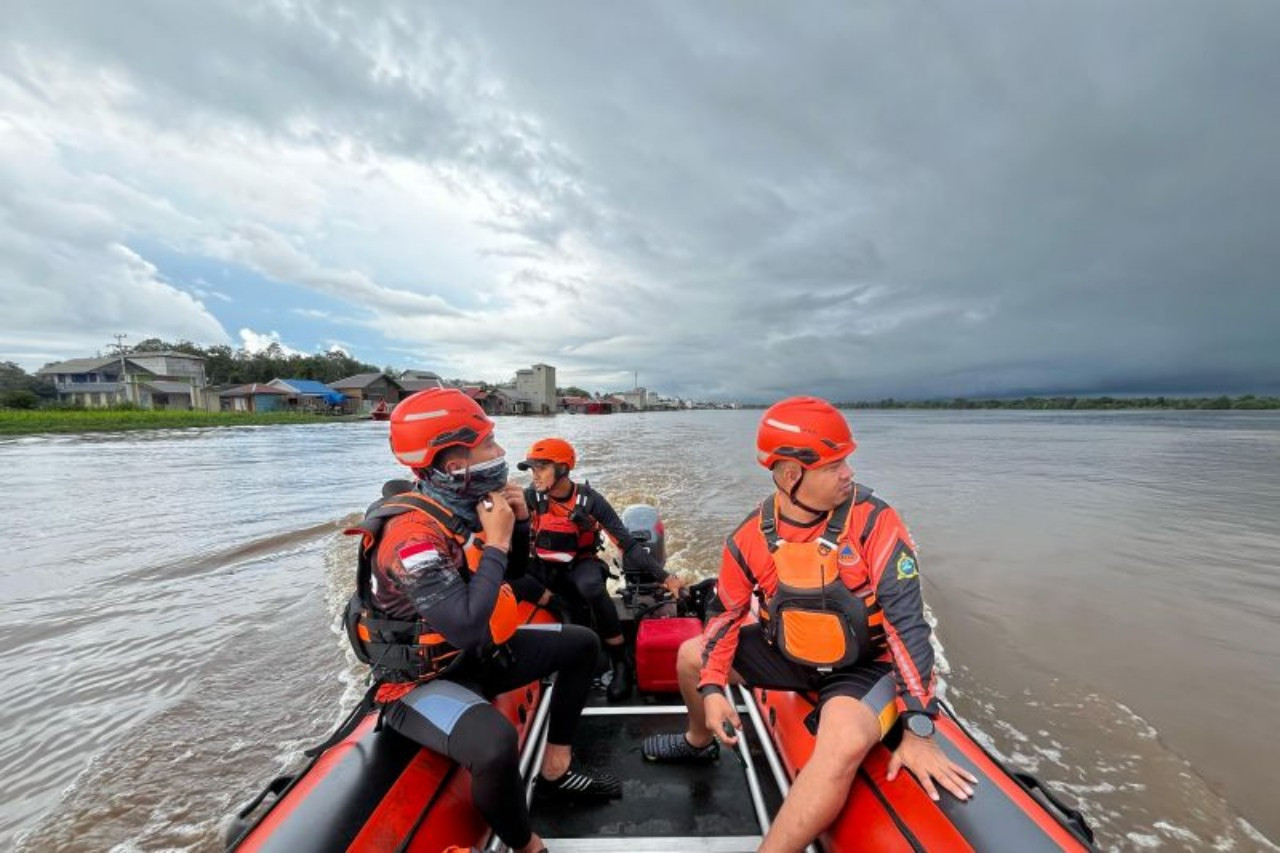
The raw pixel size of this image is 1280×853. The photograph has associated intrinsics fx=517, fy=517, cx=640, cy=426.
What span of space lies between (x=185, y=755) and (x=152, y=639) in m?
2.26

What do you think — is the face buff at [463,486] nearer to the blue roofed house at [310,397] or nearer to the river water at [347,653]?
the river water at [347,653]

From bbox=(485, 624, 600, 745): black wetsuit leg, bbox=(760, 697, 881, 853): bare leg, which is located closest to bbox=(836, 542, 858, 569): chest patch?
bbox=(760, 697, 881, 853): bare leg

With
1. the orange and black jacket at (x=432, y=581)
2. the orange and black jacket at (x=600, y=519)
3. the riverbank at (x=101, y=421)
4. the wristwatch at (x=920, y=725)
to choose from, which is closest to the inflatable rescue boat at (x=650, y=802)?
the wristwatch at (x=920, y=725)

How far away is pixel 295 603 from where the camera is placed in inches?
236

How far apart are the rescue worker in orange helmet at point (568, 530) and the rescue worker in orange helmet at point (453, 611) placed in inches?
61.1

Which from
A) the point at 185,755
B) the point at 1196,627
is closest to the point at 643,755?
the point at 185,755

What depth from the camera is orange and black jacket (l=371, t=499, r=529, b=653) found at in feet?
5.75

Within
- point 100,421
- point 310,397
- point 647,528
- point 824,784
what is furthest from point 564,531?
point 310,397

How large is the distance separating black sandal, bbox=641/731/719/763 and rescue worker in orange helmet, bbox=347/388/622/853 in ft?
1.14

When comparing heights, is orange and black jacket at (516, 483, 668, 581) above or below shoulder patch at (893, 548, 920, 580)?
below

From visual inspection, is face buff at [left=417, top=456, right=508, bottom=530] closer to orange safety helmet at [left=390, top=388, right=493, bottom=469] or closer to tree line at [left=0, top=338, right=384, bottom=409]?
orange safety helmet at [left=390, top=388, right=493, bottom=469]

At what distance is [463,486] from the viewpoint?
2.08m

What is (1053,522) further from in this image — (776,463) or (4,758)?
(4,758)

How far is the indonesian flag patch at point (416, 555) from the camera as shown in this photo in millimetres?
1757
